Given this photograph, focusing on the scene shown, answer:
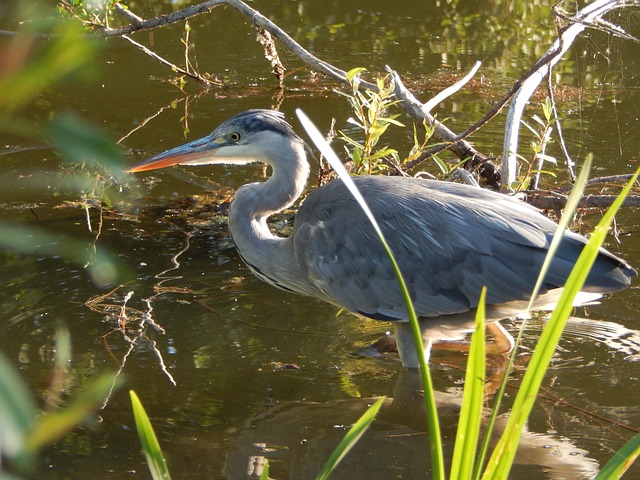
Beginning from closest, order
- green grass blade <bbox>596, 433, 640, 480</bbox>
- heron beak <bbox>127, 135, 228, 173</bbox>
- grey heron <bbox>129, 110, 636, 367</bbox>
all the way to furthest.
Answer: green grass blade <bbox>596, 433, 640, 480</bbox>, grey heron <bbox>129, 110, 636, 367</bbox>, heron beak <bbox>127, 135, 228, 173</bbox>

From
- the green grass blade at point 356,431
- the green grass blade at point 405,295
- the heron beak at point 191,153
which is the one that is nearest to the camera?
the green grass blade at point 405,295

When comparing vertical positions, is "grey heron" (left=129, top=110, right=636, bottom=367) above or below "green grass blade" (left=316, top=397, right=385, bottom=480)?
below

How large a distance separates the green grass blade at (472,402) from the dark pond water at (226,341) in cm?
67

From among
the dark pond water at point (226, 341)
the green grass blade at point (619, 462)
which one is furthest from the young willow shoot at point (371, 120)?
the green grass blade at point (619, 462)

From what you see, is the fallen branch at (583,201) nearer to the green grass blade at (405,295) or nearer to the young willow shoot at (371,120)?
the young willow shoot at (371,120)

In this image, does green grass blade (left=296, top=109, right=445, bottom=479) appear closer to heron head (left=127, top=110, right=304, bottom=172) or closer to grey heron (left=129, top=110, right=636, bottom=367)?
grey heron (left=129, top=110, right=636, bottom=367)

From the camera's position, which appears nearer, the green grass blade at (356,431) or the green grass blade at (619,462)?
the green grass blade at (356,431)

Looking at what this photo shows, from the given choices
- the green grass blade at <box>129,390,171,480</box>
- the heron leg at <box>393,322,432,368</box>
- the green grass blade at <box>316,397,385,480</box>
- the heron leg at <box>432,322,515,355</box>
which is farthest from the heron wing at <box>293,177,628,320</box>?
the green grass blade at <box>129,390,171,480</box>

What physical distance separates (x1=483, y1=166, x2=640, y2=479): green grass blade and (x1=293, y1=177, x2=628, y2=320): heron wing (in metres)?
1.98

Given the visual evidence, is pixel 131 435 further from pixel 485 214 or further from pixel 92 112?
pixel 92 112

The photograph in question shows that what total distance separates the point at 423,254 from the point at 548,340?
2303mm

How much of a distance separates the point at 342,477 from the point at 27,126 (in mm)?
2786

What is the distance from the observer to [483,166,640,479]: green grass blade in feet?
5.13

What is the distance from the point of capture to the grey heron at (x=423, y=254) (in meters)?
3.69
